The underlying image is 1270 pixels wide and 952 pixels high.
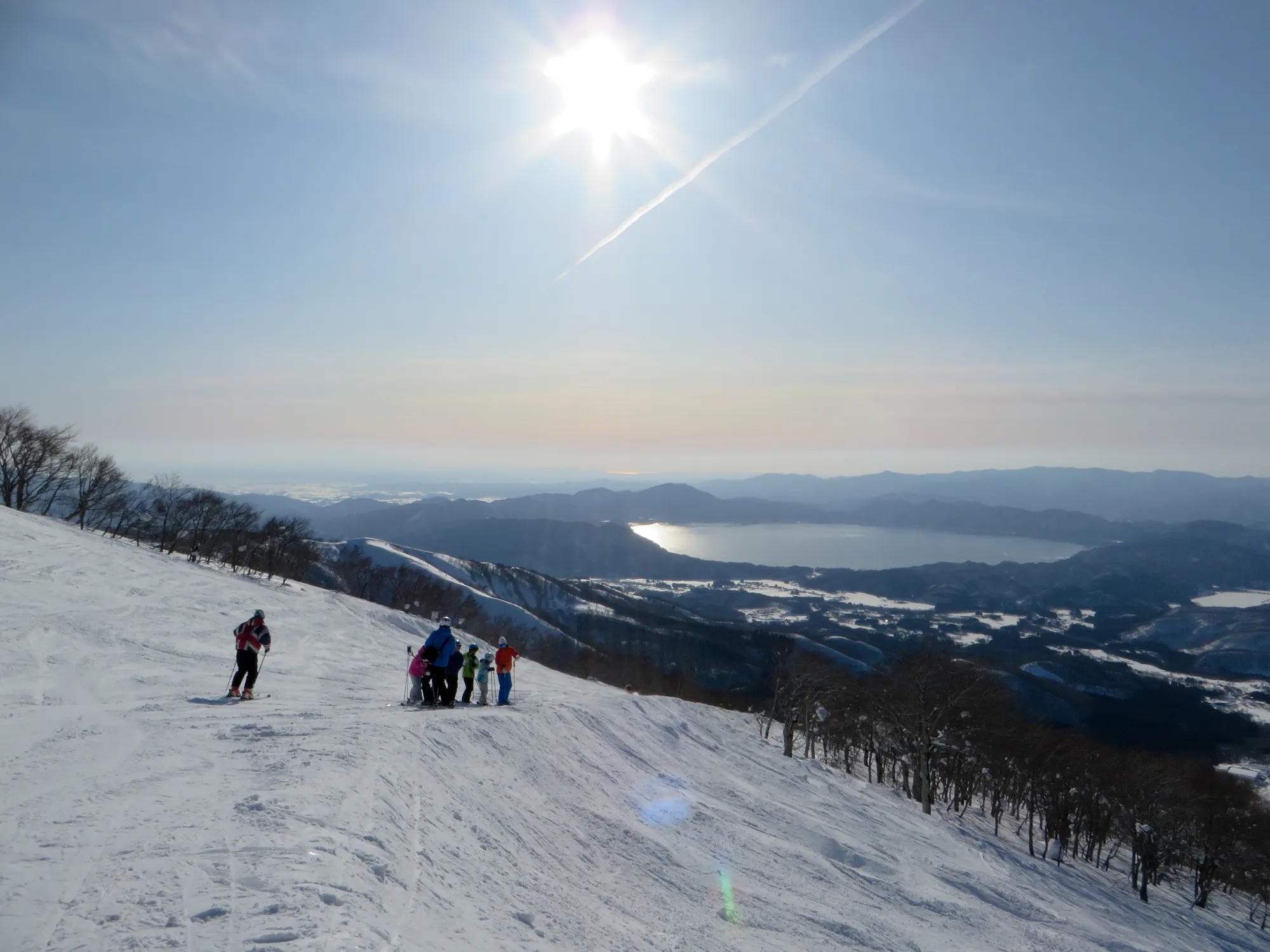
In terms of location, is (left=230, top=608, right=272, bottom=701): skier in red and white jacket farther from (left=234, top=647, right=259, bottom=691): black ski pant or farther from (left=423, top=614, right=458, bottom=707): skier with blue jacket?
(left=423, top=614, right=458, bottom=707): skier with blue jacket

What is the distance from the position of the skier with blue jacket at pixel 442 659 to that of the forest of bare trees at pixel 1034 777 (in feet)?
62.6

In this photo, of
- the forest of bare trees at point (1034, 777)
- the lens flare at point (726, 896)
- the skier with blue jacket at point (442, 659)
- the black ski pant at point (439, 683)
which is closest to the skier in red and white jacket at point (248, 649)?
the skier with blue jacket at point (442, 659)

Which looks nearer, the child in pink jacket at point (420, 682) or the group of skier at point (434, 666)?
the group of skier at point (434, 666)

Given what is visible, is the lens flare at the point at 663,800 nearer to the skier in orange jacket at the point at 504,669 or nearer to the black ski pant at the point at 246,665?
the skier in orange jacket at the point at 504,669

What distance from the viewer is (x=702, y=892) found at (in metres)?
9.88

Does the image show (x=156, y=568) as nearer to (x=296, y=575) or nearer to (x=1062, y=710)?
(x=296, y=575)

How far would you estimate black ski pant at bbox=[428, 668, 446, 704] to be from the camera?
14.5m

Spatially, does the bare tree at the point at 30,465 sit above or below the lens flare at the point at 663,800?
above

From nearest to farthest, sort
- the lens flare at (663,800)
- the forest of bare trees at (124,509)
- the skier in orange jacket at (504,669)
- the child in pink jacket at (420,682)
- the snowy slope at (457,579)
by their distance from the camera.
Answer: the lens flare at (663,800), the child in pink jacket at (420,682), the skier in orange jacket at (504,669), the forest of bare trees at (124,509), the snowy slope at (457,579)

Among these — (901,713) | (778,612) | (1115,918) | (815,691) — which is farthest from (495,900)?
(778,612)

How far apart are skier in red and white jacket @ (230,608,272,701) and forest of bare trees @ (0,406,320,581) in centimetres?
3885

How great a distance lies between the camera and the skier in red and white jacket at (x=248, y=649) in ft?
41.5

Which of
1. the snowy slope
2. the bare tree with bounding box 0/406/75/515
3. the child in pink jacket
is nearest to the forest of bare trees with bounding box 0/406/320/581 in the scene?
the bare tree with bounding box 0/406/75/515

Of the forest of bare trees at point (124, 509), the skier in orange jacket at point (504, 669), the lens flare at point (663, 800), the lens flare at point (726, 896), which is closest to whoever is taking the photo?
the lens flare at point (726, 896)
